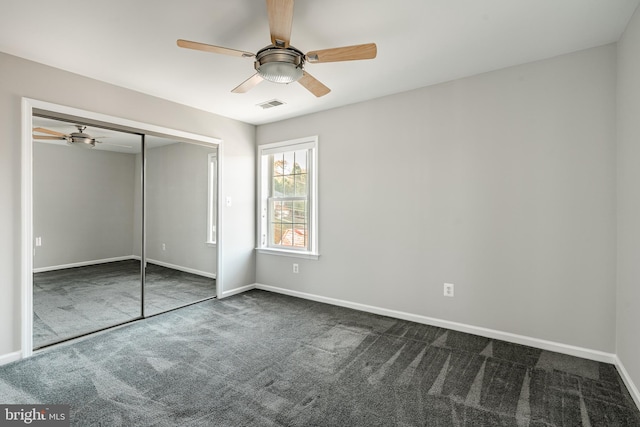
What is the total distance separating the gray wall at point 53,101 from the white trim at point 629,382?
4.11 m

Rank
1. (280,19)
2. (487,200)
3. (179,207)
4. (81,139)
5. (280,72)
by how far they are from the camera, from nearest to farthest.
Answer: (280,19) → (280,72) → (487,200) → (81,139) → (179,207)

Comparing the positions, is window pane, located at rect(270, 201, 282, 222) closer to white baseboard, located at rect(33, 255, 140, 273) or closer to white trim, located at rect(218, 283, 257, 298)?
white trim, located at rect(218, 283, 257, 298)

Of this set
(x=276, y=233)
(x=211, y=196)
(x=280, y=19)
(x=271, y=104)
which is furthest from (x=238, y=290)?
(x=280, y=19)

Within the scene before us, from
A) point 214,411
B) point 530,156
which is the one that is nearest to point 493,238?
point 530,156

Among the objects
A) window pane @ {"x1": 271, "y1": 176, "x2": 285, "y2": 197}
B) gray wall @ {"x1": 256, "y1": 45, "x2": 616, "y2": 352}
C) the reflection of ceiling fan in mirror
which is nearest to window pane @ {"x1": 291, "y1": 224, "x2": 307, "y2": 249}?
gray wall @ {"x1": 256, "y1": 45, "x2": 616, "y2": 352}

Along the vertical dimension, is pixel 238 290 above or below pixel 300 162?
below

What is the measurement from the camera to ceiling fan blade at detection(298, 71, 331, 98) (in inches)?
94.6

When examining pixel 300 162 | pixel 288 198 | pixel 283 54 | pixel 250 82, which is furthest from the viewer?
pixel 288 198

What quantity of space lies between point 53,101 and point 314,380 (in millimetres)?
3286

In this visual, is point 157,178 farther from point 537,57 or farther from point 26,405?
point 537,57

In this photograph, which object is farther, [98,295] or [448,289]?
[98,295]

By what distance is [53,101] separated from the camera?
2.79m

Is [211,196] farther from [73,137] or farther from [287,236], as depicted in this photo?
[73,137]

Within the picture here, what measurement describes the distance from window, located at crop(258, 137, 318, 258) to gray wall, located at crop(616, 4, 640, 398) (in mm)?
2953
